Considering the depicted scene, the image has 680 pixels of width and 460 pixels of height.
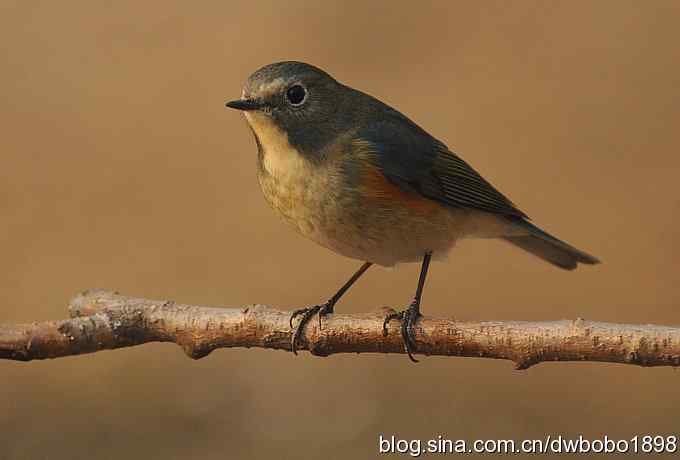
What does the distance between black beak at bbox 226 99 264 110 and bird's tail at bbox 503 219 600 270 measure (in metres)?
1.52

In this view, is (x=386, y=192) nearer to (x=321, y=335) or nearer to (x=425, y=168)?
(x=425, y=168)

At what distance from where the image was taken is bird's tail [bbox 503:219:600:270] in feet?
13.5

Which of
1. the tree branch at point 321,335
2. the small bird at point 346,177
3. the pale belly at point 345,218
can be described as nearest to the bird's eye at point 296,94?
the small bird at point 346,177

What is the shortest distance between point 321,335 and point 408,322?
32cm

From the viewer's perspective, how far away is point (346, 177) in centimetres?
333

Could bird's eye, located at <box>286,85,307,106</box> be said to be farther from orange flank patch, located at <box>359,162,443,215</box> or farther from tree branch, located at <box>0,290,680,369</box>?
tree branch, located at <box>0,290,680,369</box>

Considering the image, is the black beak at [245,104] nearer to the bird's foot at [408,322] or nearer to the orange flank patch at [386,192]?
Answer: the orange flank patch at [386,192]

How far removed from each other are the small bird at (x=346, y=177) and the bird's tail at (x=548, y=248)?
0.47 meters

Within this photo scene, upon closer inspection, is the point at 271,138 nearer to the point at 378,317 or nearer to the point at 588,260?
the point at 378,317

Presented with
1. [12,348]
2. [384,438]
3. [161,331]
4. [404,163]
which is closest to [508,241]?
[404,163]

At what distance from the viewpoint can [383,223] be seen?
132 inches

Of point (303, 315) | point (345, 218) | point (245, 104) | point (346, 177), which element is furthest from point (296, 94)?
point (303, 315)

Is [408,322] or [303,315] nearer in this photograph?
[408,322]

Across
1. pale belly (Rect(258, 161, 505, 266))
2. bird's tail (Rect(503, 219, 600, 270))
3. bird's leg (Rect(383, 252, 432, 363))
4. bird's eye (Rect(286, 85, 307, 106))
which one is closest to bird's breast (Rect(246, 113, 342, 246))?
pale belly (Rect(258, 161, 505, 266))
